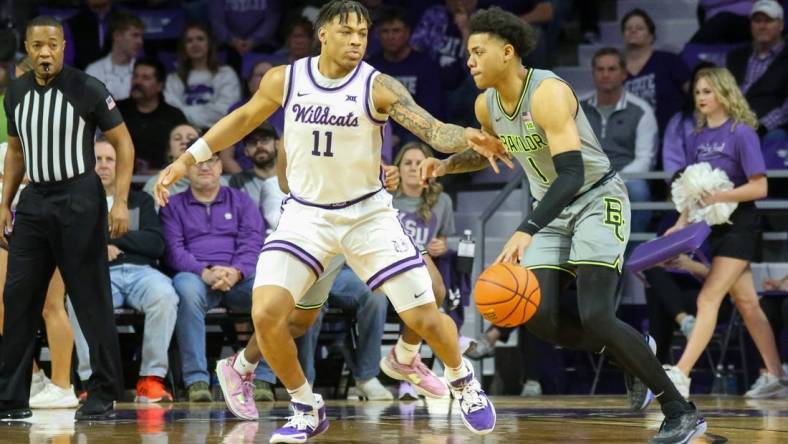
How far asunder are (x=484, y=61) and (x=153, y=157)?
517 cm

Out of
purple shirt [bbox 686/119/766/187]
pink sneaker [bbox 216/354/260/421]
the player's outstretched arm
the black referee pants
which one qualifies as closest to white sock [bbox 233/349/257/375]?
pink sneaker [bbox 216/354/260/421]

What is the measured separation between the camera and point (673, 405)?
18.6ft

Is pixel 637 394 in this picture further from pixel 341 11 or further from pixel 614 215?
pixel 341 11

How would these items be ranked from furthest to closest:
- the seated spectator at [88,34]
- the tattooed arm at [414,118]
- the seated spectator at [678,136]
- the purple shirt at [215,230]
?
the seated spectator at [88,34], the seated spectator at [678,136], the purple shirt at [215,230], the tattooed arm at [414,118]

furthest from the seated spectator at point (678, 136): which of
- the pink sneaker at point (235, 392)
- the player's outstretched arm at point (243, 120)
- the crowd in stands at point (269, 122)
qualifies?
the player's outstretched arm at point (243, 120)

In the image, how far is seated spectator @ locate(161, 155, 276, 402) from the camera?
904cm

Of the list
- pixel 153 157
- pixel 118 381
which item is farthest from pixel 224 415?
pixel 153 157

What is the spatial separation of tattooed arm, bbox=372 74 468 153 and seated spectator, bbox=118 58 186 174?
15.5 feet

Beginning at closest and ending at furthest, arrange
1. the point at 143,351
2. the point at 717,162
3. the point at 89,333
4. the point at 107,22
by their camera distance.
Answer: the point at 89,333 → the point at 143,351 → the point at 717,162 → the point at 107,22

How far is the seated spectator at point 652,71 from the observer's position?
11141 millimetres

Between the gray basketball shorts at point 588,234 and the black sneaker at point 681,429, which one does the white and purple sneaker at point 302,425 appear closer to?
the gray basketball shorts at point 588,234

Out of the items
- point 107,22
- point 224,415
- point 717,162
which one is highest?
point 107,22

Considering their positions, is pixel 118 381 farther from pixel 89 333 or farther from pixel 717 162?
pixel 717 162

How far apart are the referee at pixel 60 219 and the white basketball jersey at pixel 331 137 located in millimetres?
1507
